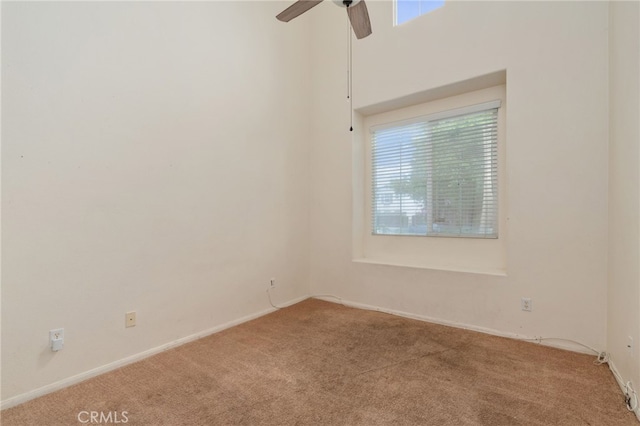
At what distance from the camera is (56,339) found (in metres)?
1.83

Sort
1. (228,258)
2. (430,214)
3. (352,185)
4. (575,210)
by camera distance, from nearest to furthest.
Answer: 1. (575,210)
2. (228,258)
3. (430,214)
4. (352,185)

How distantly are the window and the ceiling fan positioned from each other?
1.32m

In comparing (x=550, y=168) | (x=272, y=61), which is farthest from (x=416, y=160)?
(x=272, y=61)

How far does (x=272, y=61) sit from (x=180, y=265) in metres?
2.44

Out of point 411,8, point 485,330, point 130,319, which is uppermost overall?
point 411,8

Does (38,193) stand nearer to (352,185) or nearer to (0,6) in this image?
(0,6)

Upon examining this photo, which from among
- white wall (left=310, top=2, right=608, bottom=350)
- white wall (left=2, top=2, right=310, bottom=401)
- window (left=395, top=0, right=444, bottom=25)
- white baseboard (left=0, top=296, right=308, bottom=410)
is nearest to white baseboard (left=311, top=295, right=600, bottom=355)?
white wall (left=310, top=2, right=608, bottom=350)

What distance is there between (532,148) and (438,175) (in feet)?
3.01

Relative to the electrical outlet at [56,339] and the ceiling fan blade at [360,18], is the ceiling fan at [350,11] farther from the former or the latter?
the electrical outlet at [56,339]

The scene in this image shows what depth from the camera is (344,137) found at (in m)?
3.68

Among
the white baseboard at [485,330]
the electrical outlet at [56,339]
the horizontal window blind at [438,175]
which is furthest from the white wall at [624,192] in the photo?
the electrical outlet at [56,339]

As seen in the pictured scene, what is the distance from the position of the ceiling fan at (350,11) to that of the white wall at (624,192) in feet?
5.09

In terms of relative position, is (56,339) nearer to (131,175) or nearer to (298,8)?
(131,175)

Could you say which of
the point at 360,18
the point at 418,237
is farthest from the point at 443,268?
the point at 360,18
